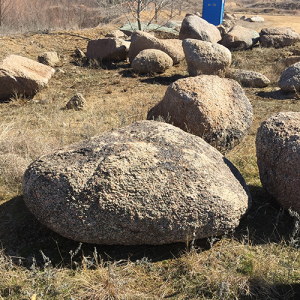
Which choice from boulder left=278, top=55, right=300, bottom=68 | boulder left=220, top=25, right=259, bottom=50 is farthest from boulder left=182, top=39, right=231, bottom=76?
boulder left=220, top=25, right=259, bottom=50

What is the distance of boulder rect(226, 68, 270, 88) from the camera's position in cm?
786

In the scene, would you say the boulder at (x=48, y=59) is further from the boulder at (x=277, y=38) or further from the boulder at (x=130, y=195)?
the boulder at (x=277, y=38)

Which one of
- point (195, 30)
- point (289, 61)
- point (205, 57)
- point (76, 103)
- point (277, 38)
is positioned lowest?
point (76, 103)

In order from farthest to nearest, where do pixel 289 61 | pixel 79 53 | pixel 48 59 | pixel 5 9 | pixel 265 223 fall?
1. pixel 5 9
2. pixel 79 53
3. pixel 289 61
4. pixel 48 59
5. pixel 265 223

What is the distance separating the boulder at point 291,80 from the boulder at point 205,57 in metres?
1.44

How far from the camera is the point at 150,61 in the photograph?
8.38 metres

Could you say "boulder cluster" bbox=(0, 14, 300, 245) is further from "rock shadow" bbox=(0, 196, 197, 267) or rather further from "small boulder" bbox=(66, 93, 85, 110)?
"small boulder" bbox=(66, 93, 85, 110)

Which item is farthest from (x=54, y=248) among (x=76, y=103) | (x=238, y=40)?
(x=238, y=40)

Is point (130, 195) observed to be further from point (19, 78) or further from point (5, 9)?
point (5, 9)

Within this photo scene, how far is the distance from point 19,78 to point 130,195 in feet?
16.6

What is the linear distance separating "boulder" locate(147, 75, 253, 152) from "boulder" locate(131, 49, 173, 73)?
161 inches

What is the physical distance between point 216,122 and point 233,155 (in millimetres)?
577

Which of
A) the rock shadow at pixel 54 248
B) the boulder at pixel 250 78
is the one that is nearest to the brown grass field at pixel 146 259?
the rock shadow at pixel 54 248

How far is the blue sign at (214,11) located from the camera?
1563cm
